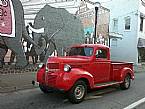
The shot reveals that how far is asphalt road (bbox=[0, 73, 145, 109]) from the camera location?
8.69 metres

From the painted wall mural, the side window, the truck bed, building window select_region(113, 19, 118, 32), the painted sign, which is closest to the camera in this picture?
the side window

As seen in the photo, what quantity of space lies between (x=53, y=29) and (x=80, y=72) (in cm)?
906

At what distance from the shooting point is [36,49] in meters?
17.3

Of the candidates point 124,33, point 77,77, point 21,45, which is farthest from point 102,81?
point 124,33

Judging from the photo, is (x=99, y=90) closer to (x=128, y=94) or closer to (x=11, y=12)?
(x=128, y=94)

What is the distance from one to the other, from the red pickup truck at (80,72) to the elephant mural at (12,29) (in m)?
5.04

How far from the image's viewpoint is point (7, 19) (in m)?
14.8

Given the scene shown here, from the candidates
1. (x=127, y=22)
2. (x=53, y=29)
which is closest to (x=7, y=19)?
(x=53, y=29)

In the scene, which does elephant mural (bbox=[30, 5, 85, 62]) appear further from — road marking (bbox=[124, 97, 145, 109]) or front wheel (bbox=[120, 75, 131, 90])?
road marking (bbox=[124, 97, 145, 109])

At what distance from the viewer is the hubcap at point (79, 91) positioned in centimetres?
933

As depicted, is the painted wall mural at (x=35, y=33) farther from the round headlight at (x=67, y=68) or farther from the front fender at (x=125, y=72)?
the round headlight at (x=67, y=68)

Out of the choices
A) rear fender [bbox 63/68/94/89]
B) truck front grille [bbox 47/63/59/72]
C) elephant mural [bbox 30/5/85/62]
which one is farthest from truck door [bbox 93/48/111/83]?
elephant mural [bbox 30/5/85/62]

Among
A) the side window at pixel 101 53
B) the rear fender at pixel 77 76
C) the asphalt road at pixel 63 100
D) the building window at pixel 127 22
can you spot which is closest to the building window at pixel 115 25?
the building window at pixel 127 22

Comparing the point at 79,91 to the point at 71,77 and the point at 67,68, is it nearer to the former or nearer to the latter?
the point at 71,77
